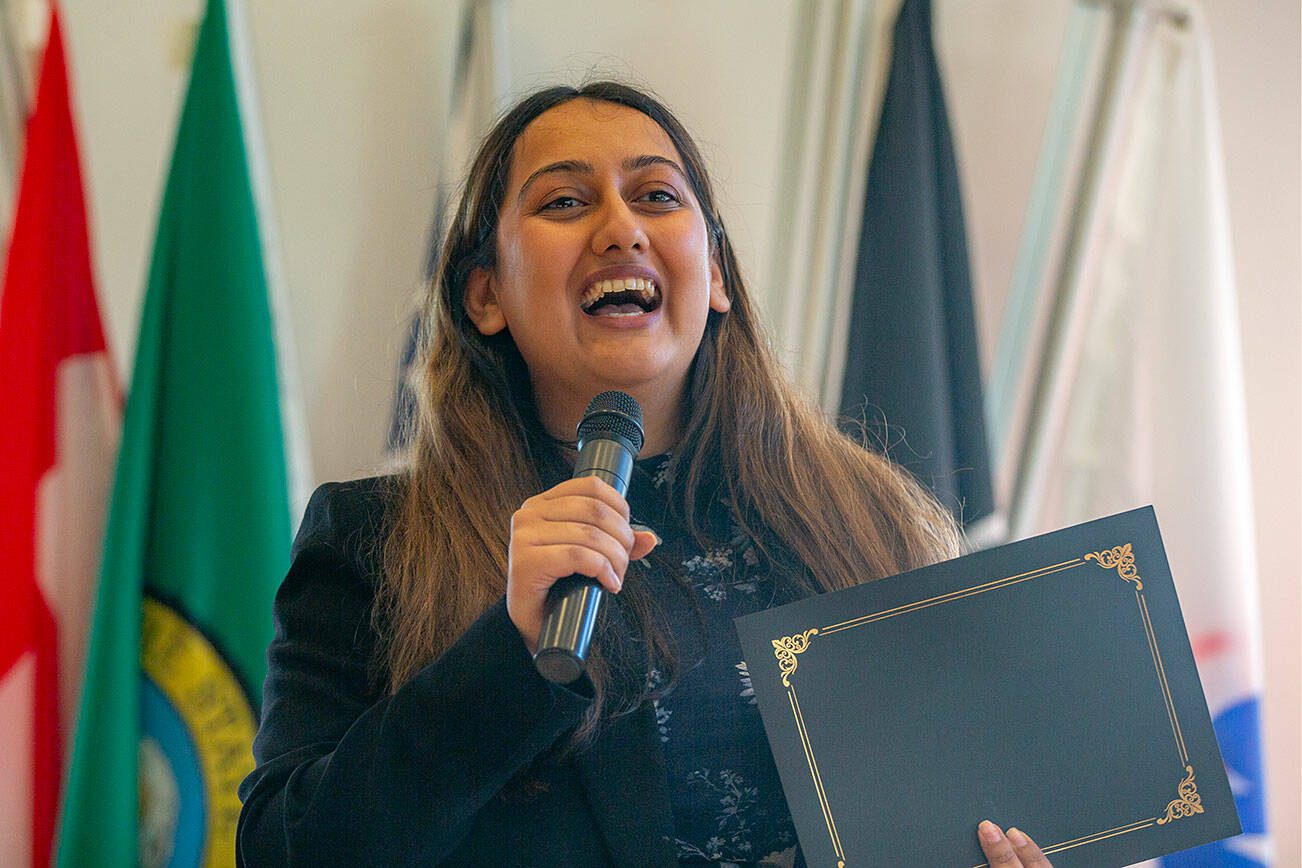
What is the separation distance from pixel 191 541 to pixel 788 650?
147 centimetres

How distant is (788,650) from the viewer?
3.59 feet

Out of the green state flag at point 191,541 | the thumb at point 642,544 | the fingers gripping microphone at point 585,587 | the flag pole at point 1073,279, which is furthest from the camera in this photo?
the flag pole at point 1073,279

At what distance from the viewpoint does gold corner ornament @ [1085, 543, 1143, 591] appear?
1.12m

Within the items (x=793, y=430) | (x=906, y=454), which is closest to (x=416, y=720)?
(x=793, y=430)

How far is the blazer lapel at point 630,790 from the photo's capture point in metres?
1.13

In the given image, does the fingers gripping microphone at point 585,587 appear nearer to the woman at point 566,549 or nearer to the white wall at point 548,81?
the woman at point 566,549

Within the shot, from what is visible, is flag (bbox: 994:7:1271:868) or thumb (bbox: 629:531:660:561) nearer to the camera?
thumb (bbox: 629:531:660:561)

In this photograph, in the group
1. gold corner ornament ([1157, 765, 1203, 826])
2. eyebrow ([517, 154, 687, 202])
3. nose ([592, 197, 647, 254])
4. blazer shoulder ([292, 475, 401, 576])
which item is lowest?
gold corner ornament ([1157, 765, 1203, 826])

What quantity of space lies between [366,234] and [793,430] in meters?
1.38

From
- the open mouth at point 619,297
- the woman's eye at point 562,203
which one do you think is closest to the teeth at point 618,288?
the open mouth at point 619,297

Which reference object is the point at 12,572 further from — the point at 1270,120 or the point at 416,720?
the point at 1270,120

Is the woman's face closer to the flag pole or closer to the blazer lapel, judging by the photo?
the blazer lapel

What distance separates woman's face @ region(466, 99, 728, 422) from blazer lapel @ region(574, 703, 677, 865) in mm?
400

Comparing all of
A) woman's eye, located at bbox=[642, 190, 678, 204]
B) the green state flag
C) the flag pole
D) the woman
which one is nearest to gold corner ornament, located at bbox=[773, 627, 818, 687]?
the woman
